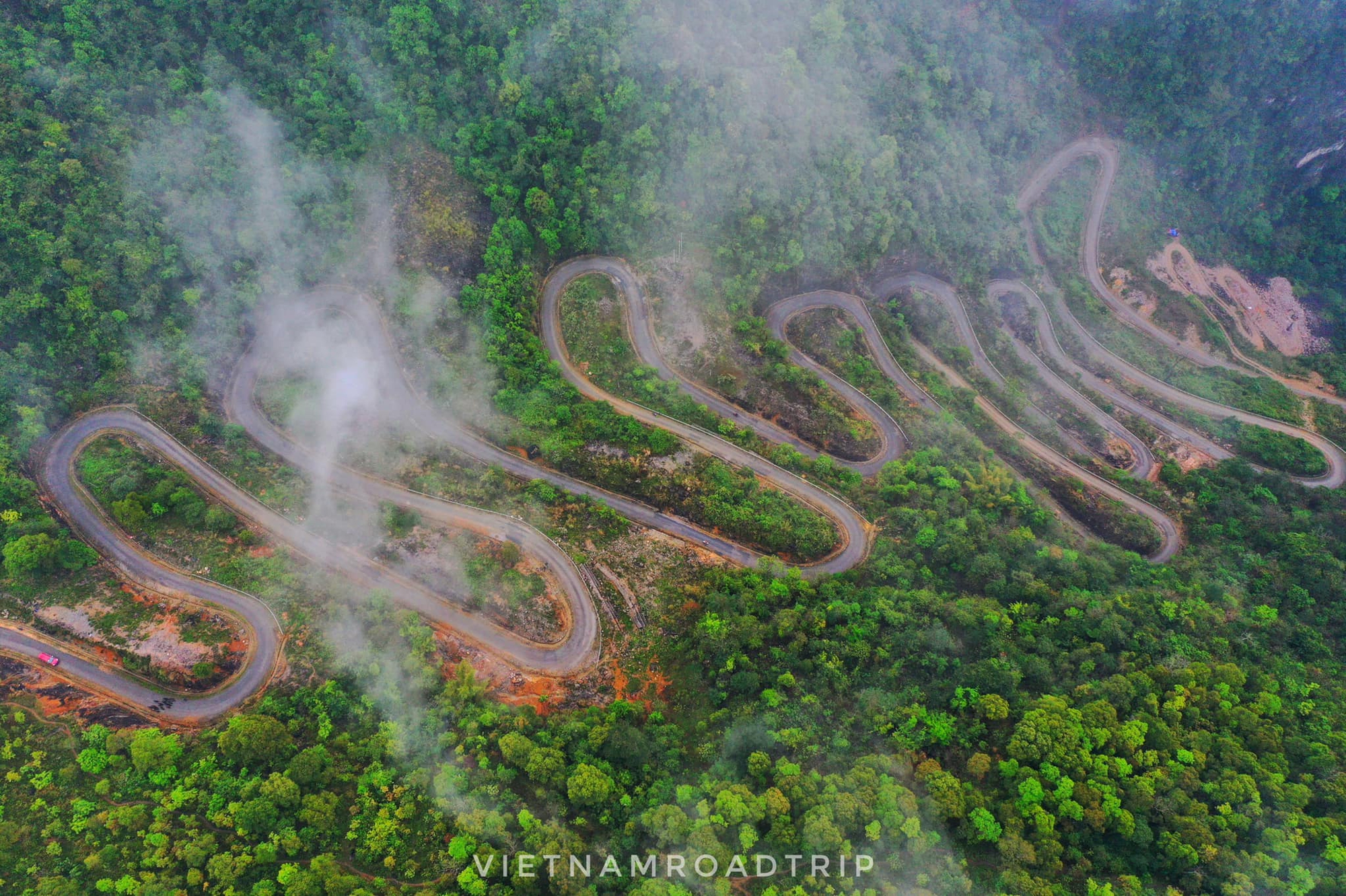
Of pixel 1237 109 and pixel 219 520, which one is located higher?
pixel 1237 109

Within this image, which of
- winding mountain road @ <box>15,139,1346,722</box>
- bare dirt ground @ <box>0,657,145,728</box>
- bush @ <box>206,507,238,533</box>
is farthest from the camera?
bush @ <box>206,507,238,533</box>

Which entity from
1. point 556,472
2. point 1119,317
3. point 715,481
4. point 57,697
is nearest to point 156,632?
point 57,697

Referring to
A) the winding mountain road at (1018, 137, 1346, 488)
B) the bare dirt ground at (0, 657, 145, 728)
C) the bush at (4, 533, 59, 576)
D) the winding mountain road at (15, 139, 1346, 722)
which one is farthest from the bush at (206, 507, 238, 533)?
the winding mountain road at (1018, 137, 1346, 488)

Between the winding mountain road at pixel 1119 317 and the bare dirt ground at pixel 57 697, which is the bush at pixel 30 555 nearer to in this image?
the bare dirt ground at pixel 57 697

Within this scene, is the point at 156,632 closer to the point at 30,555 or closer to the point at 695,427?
the point at 30,555

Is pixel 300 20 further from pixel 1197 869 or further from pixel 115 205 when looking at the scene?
pixel 1197 869

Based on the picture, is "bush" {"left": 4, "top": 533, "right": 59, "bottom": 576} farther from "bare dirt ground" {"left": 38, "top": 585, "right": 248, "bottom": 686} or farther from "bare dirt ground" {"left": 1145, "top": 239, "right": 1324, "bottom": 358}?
"bare dirt ground" {"left": 1145, "top": 239, "right": 1324, "bottom": 358}
